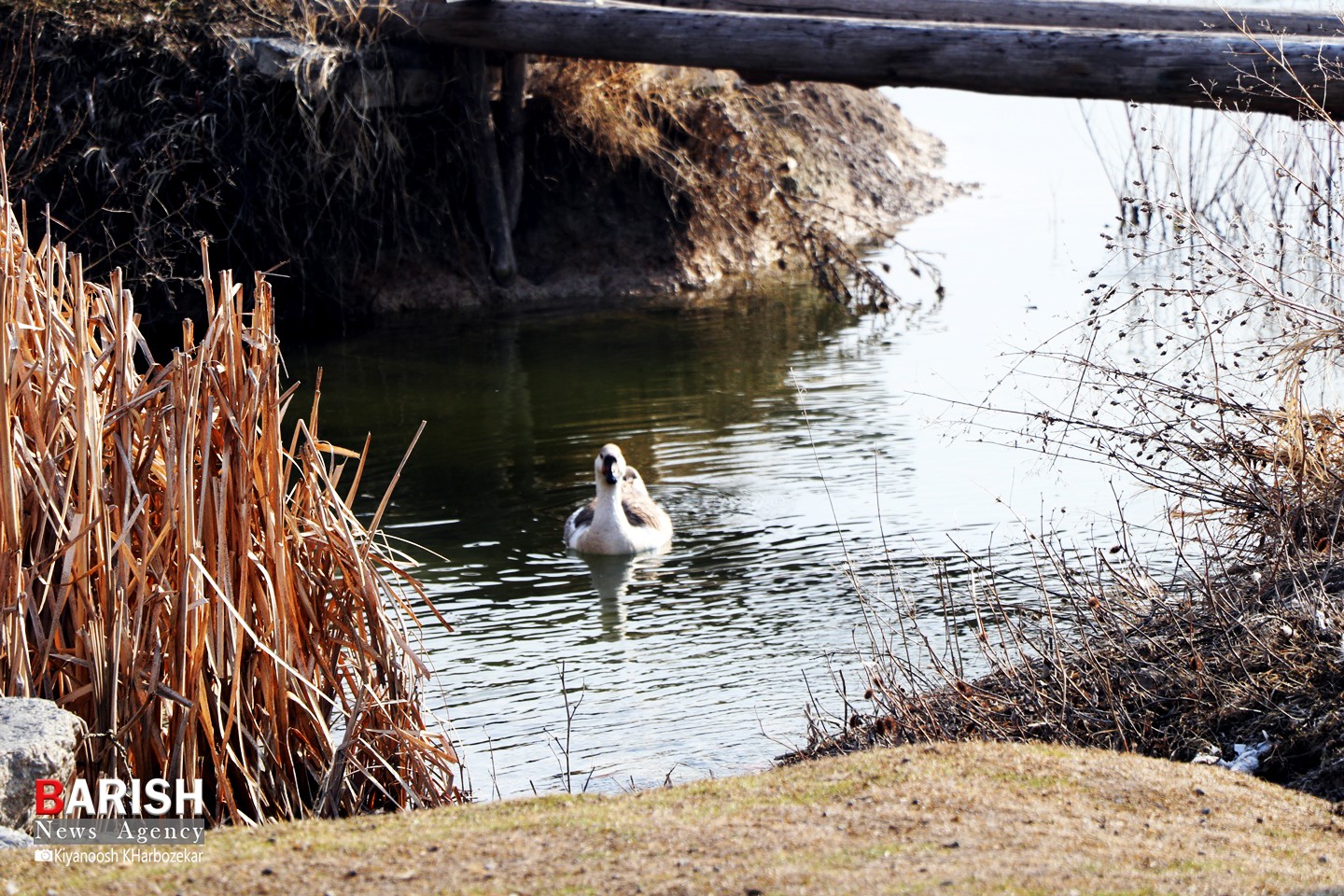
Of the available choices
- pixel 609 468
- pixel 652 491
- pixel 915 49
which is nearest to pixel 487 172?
pixel 915 49

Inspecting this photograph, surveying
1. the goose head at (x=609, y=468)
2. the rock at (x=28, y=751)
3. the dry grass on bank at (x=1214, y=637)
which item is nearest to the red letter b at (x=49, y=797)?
the rock at (x=28, y=751)

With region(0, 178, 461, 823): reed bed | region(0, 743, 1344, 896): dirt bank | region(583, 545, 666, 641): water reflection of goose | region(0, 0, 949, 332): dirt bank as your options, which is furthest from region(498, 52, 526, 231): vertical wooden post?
region(0, 743, 1344, 896): dirt bank

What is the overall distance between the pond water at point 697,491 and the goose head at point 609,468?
608 millimetres

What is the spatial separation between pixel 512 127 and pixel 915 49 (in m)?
7.83

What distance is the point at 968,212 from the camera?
84.3 feet

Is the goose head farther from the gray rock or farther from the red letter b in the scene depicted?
the gray rock

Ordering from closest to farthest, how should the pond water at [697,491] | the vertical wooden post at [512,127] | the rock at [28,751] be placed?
the rock at [28,751] → the pond water at [697,491] → the vertical wooden post at [512,127]

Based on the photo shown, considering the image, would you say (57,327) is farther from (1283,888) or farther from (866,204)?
(866,204)

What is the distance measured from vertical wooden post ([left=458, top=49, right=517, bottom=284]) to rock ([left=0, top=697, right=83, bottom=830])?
595 inches

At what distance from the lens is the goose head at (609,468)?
1102 cm

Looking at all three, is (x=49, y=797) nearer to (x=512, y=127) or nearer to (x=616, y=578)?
(x=616, y=578)

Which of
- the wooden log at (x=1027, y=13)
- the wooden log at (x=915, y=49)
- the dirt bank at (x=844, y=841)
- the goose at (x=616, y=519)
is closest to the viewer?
the dirt bank at (x=844, y=841)

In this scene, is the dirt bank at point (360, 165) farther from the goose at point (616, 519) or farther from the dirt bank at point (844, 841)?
the dirt bank at point (844, 841)

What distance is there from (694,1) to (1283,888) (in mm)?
14113
